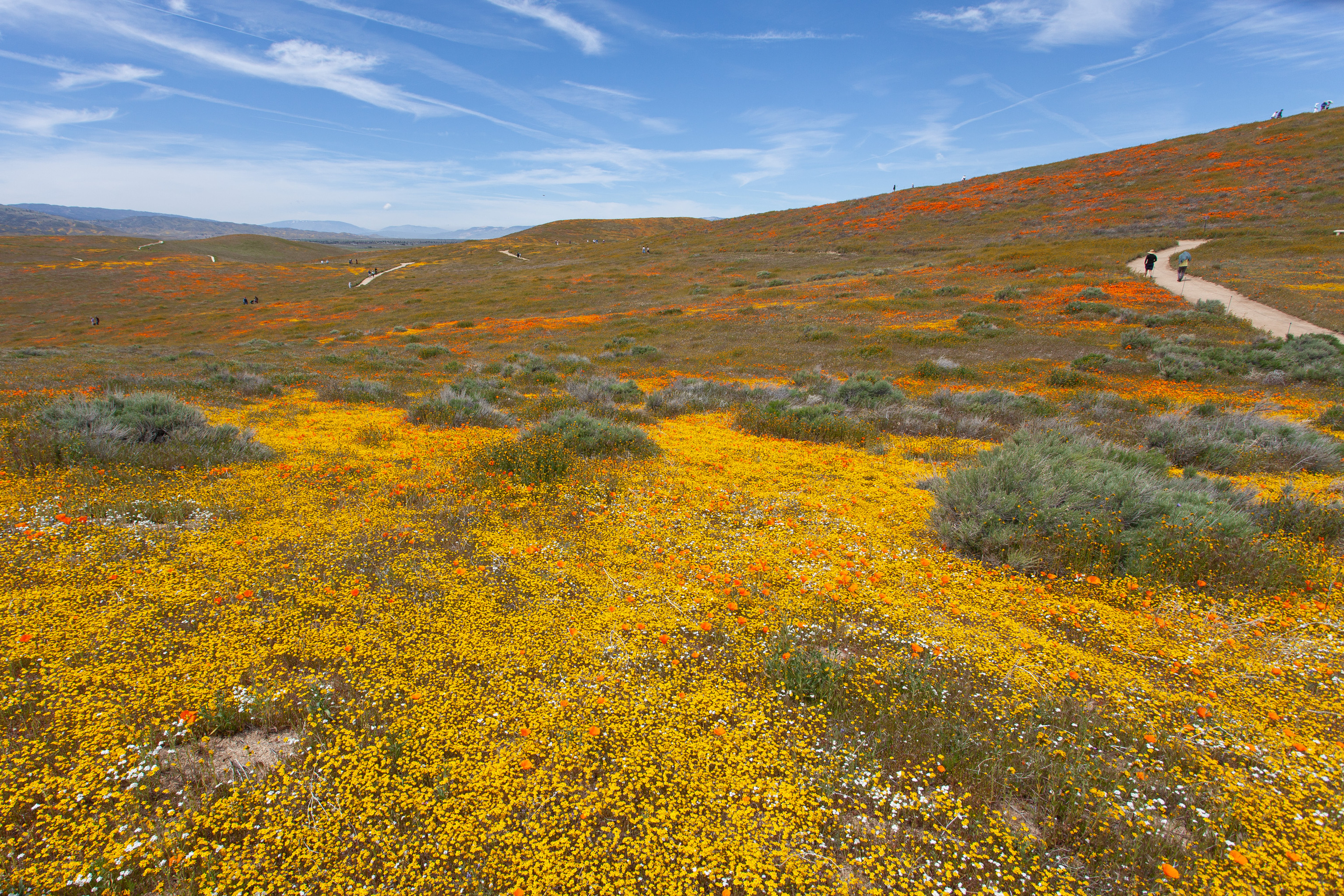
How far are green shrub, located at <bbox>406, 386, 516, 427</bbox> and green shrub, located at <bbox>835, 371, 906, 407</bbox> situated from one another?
7.67 m

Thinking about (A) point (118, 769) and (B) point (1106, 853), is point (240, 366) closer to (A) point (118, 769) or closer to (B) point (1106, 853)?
(A) point (118, 769)

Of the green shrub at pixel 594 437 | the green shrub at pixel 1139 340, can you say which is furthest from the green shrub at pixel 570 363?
the green shrub at pixel 1139 340

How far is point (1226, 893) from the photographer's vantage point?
2.58 metres

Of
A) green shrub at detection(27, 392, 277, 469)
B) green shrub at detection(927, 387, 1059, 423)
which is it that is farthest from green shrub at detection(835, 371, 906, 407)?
green shrub at detection(27, 392, 277, 469)

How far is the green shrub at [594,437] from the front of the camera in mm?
8695

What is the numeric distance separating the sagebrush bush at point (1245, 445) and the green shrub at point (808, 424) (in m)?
4.71

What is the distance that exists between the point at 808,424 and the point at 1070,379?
9356 millimetres

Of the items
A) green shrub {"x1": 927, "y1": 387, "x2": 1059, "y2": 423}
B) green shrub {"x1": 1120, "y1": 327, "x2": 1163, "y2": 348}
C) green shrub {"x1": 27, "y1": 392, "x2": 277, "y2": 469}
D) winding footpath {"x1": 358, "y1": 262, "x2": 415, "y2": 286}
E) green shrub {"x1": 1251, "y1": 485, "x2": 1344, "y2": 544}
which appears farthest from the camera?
winding footpath {"x1": 358, "y1": 262, "x2": 415, "y2": 286}

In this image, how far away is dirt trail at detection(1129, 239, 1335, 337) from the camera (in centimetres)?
1847

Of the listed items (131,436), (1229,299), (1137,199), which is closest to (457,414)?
(131,436)

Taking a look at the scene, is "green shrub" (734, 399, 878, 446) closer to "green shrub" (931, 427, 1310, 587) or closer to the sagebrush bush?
"green shrub" (931, 427, 1310, 587)

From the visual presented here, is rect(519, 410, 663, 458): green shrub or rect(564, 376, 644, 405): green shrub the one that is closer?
rect(519, 410, 663, 458): green shrub

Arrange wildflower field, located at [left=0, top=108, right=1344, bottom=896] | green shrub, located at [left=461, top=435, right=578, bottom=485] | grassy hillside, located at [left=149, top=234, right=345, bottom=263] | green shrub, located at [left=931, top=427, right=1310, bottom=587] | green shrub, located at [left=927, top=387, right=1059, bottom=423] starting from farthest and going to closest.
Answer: grassy hillside, located at [left=149, top=234, right=345, bottom=263] → green shrub, located at [left=927, top=387, right=1059, bottom=423] → green shrub, located at [left=461, top=435, right=578, bottom=485] → green shrub, located at [left=931, top=427, right=1310, bottom=587] → wildflower field, located at [left=0, top=108, right=1344, bottom=896]

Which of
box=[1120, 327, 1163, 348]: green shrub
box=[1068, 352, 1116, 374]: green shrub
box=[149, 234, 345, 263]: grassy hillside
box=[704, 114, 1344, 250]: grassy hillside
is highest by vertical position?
box=[704, 114, 1344, 250]: grassy hillside
